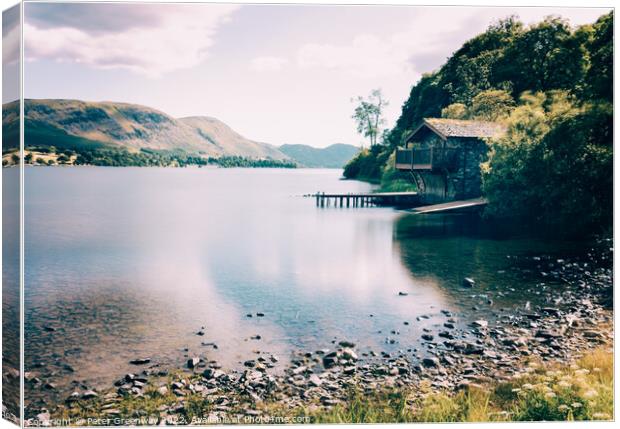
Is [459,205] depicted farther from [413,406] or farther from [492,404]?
[413,406]

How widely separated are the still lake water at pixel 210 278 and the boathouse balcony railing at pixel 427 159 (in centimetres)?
478

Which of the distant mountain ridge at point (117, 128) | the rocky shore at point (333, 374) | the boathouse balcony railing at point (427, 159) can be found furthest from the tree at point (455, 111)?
the rocky shore at point (333, 374)

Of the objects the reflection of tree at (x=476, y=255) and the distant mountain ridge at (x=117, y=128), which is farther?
the reflection of tree at (x=476, y=255)

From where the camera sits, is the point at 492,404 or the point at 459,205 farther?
the point at 459,205

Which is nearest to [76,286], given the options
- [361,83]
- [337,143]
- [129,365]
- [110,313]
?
[110,313]

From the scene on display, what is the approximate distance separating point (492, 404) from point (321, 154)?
6749mm

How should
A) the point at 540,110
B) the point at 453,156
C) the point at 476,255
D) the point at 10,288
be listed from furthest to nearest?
1. the point at 453,156
2. the point at 540,110
3. the point at 476,255
4. the point at 10,288

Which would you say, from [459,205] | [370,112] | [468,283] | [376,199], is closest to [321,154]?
[370,112]

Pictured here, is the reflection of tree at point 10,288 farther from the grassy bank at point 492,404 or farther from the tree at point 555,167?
the tree at point 555,167

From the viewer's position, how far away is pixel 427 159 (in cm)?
2634

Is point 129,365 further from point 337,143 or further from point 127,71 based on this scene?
point 337,143

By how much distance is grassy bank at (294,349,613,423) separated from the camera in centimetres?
827

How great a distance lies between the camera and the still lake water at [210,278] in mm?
10117

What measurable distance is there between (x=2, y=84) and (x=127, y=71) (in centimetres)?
229
